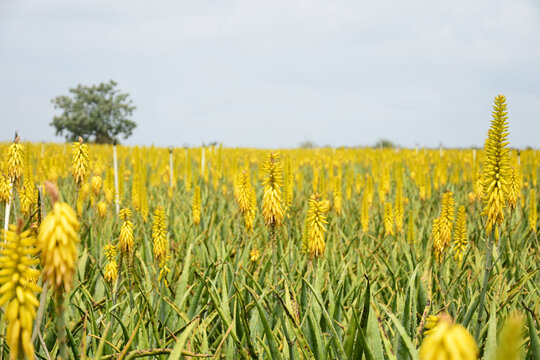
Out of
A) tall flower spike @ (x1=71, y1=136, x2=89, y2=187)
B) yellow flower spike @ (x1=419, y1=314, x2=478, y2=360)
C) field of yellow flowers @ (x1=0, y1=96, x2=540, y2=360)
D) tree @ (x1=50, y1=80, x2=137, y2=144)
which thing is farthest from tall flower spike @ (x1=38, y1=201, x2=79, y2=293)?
tree @ (x1=50, y1=80, x2=137, y2=144)

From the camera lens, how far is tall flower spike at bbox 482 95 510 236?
1424 millimetres

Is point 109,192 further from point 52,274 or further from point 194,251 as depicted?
point 52,274

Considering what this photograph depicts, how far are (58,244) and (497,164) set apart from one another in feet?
4.80

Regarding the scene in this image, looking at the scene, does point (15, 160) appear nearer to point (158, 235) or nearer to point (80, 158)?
point (80, 158)

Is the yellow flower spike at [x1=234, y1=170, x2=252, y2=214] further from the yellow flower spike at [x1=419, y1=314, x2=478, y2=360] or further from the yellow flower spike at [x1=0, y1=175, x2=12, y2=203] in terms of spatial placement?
the yellow flower spike at [x1=419, y1=314, x2=478, y2=360]

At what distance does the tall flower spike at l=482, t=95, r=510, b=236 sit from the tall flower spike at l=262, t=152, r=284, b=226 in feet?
2.93

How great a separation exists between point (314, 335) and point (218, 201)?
472 centimetres

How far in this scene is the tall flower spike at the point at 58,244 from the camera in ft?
2.36

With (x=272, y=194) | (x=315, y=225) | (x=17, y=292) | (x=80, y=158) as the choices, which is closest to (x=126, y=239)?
(x=80, y=158)

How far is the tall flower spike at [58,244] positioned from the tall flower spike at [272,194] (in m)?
1.28

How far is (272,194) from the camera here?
200 cm

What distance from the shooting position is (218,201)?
6.33m

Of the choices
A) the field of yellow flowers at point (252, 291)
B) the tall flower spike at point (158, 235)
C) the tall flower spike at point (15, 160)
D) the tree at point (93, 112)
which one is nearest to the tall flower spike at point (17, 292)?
the field of yellow flowers at point (252, 291)

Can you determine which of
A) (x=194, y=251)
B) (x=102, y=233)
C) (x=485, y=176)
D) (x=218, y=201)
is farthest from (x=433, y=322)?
(x=218, y=201)
